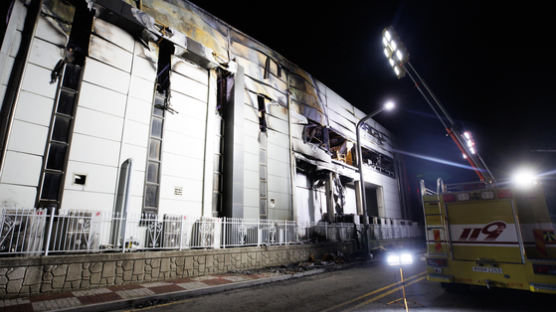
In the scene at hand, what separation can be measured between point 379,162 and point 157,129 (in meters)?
27.9

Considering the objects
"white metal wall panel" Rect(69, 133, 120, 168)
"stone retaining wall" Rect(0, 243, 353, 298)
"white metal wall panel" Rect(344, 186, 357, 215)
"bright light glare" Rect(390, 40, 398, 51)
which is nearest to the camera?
"stone retaining wall" Rect(0, 243, 353, 298)

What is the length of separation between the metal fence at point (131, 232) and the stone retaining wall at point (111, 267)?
14.3 inches

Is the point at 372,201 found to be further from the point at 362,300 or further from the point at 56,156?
the point at 56,156

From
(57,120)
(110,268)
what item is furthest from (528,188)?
(57,120)

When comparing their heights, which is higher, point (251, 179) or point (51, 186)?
point (251, 179)

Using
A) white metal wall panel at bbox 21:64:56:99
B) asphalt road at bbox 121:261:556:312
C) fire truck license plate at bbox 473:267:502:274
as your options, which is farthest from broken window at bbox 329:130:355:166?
white metal wall panel at bbox 21:64:56:99

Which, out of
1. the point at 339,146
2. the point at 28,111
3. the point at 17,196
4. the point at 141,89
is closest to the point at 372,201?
the point at 339,146

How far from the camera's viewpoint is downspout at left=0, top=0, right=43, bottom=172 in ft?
27.4

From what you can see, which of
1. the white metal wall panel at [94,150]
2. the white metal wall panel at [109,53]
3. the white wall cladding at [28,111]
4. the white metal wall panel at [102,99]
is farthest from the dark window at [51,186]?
the white metal wall panel at [109,53]

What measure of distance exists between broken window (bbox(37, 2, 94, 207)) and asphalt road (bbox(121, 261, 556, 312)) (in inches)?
249

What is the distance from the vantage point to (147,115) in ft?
39.0

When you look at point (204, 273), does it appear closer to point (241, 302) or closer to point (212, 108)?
point (241, 302)

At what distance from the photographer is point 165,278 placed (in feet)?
28.1

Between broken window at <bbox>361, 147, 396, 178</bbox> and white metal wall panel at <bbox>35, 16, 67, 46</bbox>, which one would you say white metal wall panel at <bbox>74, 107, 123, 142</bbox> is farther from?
broken window at <bbox>361, 147, 396, 178</bbox>
